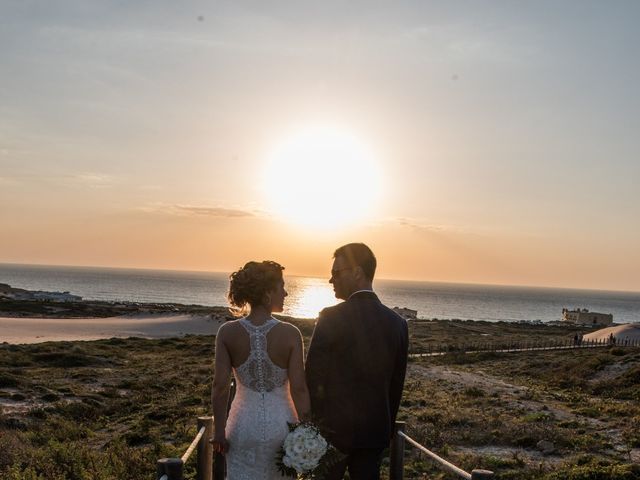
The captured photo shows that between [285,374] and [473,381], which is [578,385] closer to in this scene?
[473,381]

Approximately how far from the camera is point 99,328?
74.6 m

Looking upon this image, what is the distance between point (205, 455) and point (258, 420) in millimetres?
1754

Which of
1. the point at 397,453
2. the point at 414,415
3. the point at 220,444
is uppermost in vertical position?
Result: the point at 220,444

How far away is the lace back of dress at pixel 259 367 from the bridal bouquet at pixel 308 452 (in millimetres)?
439

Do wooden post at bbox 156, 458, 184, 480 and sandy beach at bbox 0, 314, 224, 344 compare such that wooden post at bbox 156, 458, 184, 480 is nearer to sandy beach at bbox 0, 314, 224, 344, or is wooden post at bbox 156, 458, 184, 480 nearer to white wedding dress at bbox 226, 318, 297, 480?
white wedding dress at bbox 226, 318, 297, 480

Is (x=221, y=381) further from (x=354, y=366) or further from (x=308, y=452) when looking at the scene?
(x=354, y=366)

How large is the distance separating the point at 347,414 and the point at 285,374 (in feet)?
2.23

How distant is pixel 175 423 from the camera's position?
18875 millimetres

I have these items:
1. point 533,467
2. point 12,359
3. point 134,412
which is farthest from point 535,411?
point 12,359

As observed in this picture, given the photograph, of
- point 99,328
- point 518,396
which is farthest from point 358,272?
point 99,328

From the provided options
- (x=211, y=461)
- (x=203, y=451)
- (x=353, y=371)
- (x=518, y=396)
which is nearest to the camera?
(x=353, y=371)

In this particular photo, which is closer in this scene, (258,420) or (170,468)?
(170,468)

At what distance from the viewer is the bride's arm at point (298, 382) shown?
18.2 feet

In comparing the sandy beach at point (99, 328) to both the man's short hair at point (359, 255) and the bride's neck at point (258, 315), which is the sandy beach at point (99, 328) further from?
the man's short hair at point (359, 255)
